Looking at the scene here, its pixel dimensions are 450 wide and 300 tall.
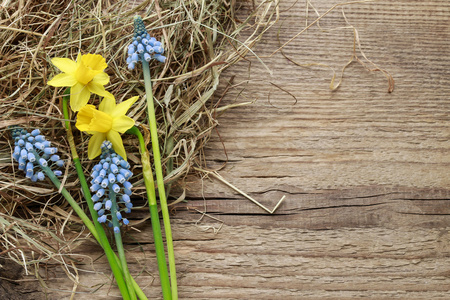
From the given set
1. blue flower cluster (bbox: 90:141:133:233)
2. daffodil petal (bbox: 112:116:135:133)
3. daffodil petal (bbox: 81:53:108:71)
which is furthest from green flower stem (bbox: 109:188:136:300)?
daffodil petal (bbox: 81:53:108:71)

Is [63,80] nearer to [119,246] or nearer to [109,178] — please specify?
[109,178]

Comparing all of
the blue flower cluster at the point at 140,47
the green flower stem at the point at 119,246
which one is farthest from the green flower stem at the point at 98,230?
the blue flower cluster at the point at 140,47

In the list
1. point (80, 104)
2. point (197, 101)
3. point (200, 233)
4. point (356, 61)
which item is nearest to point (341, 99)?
point (356, 61)

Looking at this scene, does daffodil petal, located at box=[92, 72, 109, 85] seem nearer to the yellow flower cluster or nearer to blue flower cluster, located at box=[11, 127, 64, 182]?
the yellow flower cluster

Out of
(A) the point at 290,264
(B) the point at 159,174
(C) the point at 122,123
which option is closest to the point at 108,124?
(C) the point at 122,123

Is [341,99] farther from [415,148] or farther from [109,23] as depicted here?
[109,23]

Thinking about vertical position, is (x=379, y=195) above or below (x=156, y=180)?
below
